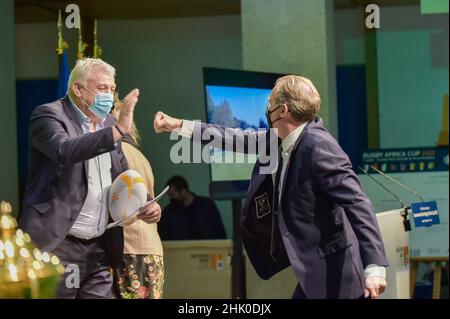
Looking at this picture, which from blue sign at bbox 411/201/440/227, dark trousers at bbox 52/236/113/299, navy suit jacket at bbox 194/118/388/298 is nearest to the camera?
navy suit jacket at bbox 194/118/388/298

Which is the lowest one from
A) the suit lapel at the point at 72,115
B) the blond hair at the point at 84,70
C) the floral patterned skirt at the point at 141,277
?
the floral patterned skirt at the point at 141,277

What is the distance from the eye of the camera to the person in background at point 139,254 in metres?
4.49

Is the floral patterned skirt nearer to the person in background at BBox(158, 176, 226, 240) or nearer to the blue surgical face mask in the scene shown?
the blue surgical face mask

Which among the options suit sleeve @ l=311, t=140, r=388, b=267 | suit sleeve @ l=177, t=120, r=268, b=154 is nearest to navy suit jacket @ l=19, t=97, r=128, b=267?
suit sleeve @ l=177, t=120, r=268, b=154

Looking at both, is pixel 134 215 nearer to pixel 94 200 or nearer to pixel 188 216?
pixel 94 200

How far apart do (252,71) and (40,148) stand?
5.90ft

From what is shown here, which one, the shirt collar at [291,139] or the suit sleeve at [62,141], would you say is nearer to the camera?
the suit sleeve at [62,141]

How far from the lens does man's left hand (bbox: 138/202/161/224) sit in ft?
14.0

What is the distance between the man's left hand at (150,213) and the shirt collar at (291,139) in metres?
0.69

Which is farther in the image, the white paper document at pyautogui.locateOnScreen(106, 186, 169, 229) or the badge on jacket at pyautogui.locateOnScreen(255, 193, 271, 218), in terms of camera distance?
the white paper document at pyautogui.locateOnScreen(106, 186, 169, 229)

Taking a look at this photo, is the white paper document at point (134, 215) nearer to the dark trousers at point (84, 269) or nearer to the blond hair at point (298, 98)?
the dark trousers at point (84, 269)

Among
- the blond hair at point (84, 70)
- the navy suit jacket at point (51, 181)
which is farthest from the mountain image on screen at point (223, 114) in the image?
the navy suit jacket at point (51, 181)
